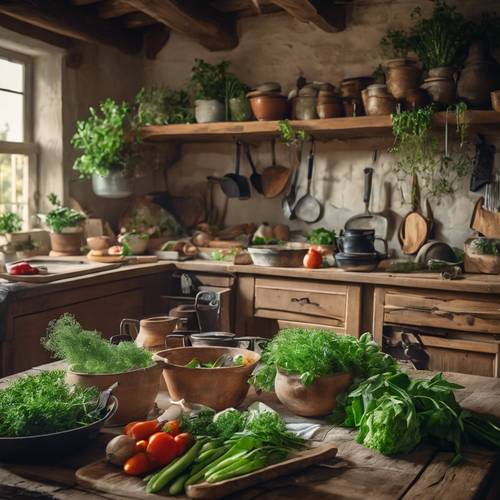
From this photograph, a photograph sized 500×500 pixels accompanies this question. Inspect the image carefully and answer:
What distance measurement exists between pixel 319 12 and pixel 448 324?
85.0 inches

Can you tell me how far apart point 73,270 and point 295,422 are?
246cm

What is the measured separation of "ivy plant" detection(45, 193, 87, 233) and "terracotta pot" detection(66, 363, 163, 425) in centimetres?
295

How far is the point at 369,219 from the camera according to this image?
472 cm

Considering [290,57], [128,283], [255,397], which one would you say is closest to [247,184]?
[290,57]

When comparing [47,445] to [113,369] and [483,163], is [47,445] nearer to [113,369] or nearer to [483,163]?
[113,369]

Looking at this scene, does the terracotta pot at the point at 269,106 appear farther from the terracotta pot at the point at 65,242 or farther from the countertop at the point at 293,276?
the terracotta pot at the point at 65,242

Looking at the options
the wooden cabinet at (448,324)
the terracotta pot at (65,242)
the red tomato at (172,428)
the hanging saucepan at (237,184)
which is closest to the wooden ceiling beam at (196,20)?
the hanging saucepan at (237,184)

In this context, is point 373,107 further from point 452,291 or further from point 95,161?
point 95,161

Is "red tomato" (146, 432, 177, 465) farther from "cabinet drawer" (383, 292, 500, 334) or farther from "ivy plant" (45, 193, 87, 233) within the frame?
"ivy plant" (45, 193, 87, 233)

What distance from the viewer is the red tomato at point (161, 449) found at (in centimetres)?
143

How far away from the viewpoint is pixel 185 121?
16.1 ft

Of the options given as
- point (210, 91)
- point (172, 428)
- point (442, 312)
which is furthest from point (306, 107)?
point (172, 428)

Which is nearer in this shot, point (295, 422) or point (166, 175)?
point (295, 422)

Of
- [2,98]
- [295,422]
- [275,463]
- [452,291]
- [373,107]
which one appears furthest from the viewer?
[2,98]
